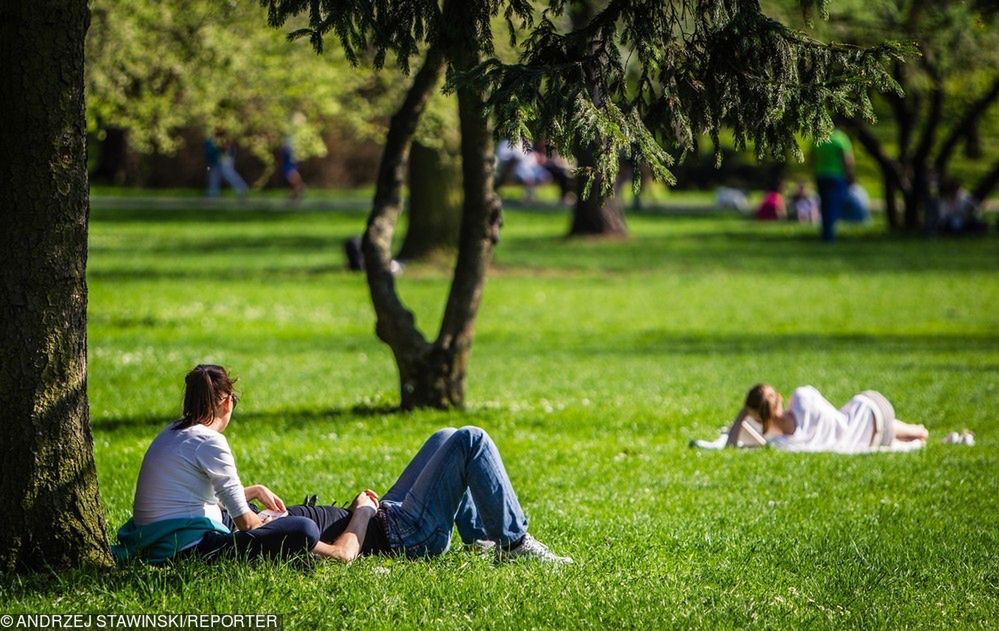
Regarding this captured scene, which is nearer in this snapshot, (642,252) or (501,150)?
(642,252)

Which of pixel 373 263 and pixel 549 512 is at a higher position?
pixel 373 263

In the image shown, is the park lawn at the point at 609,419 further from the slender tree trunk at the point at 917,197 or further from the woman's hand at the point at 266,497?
the slender tree trunk at the point at 917,197

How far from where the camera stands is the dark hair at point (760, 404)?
10344 millimetres

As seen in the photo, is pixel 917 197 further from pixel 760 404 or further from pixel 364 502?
pixel 364 502

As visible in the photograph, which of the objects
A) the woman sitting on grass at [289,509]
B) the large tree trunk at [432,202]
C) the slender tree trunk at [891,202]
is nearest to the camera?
the woman sitting on grass at [289,509]

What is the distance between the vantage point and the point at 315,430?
1103cm

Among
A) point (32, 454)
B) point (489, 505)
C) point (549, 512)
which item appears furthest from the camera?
point (549, 512)

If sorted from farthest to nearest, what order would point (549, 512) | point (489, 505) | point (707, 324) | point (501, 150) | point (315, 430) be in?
point (501, 150), point (707, 324), point (315, 430), point (549, 512), point (489, 505)

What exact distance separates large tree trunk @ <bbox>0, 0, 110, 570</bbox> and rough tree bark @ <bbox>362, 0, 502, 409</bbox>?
16.6 ft

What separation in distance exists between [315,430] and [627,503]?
11.5 feet

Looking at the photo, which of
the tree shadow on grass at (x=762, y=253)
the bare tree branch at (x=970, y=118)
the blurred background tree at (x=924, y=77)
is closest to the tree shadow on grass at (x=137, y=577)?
the blurred background tree at (x=924, y=77)

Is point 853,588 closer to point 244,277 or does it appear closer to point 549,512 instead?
point 549,512

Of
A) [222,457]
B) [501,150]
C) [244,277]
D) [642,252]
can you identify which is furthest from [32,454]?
[501,150]

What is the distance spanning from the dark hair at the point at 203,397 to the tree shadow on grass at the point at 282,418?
5149 millimetres
